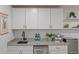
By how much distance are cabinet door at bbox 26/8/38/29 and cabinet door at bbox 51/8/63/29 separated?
50cm

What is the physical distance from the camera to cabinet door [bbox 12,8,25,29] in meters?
3.75

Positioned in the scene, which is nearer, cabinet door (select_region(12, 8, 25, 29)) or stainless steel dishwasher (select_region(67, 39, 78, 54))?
stainless steel dishwasher (select_region(67, 39, 78, 54))

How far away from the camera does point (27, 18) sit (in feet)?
12.4

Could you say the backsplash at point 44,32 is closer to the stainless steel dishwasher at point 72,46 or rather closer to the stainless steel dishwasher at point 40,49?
the stainless steel dishwasher at point 72,46

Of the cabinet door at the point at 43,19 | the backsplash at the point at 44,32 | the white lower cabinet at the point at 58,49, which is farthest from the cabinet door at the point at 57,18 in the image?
the white lower cabinet at the point at 58,49

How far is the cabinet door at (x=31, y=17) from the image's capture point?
3.77 m

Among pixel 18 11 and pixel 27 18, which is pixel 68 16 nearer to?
pixel 27 18

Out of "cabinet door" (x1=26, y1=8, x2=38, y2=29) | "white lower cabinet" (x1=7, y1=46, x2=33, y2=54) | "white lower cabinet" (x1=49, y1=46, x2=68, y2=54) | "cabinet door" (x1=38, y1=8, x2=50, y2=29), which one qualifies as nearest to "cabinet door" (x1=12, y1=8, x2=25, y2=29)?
"cabinet door" (x1=26, y1=8, x2=38, y2=29)

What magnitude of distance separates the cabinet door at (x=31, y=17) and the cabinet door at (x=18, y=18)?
146 mm

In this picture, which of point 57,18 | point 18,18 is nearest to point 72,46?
point 57,18

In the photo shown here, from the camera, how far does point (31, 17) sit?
379 centimetres

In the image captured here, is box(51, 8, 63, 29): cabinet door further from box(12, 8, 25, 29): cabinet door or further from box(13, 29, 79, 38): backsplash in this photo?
box(12, 8, 25, 29): cabinet door

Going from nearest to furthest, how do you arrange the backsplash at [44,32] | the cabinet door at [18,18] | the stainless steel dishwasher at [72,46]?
1. the stainless steel dishwasher at [72,46]
2. the cabinet door at [18,18]
3. the backsplash at [44,32]

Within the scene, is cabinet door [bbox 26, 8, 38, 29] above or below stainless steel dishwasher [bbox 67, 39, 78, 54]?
above
